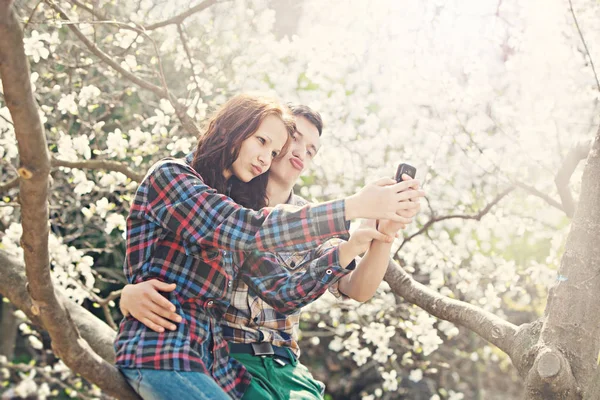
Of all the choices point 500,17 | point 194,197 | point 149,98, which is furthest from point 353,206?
point 149,98

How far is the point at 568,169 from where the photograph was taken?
3264 millimetres

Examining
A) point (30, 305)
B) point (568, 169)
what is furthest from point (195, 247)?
point (568, 169)

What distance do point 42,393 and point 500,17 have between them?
189 inches

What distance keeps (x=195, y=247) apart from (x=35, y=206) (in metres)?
0.44

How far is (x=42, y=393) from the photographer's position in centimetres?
538

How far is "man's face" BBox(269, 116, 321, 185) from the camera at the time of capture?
2594 millimetres

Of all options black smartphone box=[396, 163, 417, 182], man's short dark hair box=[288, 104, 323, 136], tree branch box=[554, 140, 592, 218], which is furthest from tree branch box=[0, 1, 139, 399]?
tree branch box=[554, 140, 592, 218]

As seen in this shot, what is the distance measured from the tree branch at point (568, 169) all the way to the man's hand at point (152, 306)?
2197mm

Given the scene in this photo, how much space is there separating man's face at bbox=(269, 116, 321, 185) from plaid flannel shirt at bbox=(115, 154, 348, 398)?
659 millimetres

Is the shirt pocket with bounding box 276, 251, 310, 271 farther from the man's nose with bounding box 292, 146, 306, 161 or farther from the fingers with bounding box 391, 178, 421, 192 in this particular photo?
the fingers with bounding box 391, 178, 421, 192

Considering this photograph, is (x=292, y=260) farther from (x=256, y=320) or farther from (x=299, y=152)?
(x=299, y=152)

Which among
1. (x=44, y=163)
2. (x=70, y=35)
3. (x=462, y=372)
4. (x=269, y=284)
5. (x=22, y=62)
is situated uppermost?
(x=70, y=35)

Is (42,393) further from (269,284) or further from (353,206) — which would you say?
(353,206)

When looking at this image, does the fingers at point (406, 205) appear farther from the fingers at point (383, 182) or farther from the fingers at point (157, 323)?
the fingers at point (157, 323)
